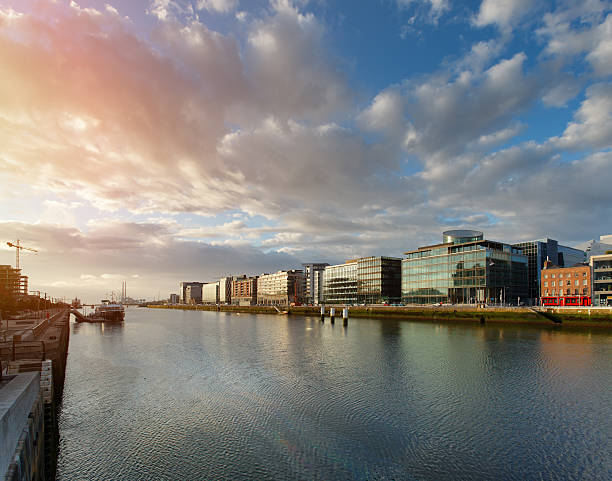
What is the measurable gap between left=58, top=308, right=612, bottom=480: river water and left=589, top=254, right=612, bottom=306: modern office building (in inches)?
2861

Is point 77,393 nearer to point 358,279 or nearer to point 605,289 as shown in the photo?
point 605,289

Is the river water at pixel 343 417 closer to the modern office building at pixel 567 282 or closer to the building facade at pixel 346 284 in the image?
the modern office building at pixel 567 282

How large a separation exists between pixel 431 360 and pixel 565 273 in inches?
3945

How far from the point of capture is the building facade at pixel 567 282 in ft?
375

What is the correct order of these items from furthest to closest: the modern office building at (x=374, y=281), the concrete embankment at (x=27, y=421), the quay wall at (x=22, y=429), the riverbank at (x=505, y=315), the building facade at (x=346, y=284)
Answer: the building facade at (x=346, y=284) → the modern office building at (x=374, y=281) → the riverbank at (x=505, y=315) → the concrete embankment at (x=27, y=421) → the quay wall at (x=22, y=429)

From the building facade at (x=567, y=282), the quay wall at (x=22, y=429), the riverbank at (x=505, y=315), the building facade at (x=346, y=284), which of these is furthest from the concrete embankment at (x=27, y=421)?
the building facade at (x=346, y=284)

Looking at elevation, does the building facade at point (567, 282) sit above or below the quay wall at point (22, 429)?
above

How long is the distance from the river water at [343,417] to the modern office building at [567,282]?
7745cm

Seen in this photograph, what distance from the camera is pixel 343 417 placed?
90.0ft

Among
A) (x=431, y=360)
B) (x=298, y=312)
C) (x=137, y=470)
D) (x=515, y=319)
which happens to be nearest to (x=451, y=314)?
(x=515, y=319)

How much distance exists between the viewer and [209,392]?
115ft

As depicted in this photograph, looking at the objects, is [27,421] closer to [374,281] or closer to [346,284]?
[374,281]

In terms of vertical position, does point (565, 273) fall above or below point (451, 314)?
above

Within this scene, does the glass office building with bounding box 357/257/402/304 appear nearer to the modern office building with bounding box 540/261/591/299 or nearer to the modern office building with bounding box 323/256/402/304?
the modern office building with bounding box 323/256/402/304
